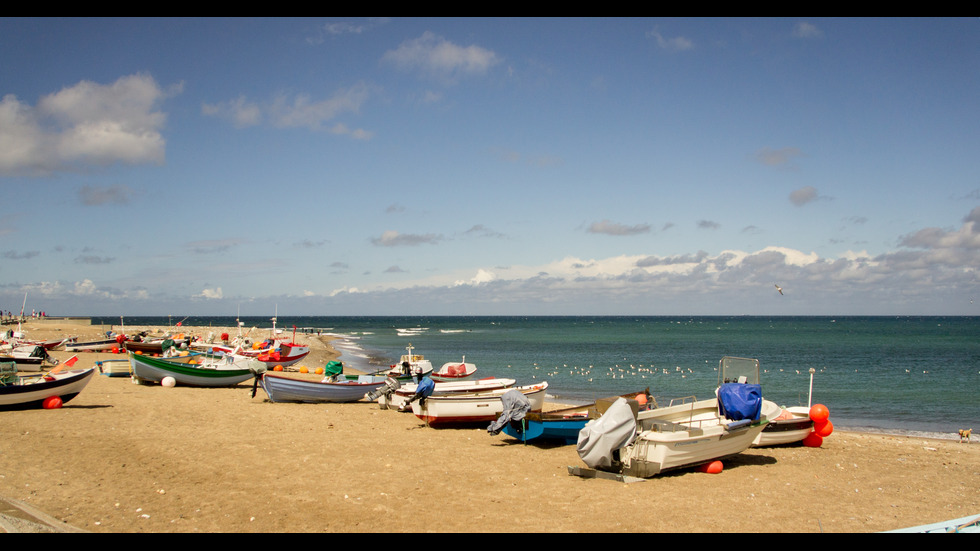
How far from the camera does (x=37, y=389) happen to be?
17.6 meters

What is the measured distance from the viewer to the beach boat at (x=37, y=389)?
17234 millimetres

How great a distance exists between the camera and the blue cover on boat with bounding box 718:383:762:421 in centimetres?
1411

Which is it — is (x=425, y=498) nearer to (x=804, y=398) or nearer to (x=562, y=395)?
(x=562, y=395)

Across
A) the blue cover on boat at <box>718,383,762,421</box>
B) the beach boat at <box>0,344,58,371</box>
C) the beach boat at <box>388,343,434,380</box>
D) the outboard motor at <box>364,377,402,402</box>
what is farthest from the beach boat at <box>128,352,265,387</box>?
the blue cover on boat at <box>718,383,762,421</box>

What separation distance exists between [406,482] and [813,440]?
453 inches

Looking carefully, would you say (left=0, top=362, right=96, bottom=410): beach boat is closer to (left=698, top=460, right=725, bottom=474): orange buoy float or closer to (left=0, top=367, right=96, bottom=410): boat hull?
(left=0, top=367, right=96, bottom=410): boat hull

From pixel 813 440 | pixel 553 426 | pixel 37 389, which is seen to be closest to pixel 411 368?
pixel 553 426

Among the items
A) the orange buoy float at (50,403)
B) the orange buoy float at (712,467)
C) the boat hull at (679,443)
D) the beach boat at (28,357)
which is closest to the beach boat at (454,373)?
the boat hull at (679,443)

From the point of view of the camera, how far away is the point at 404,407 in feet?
68.8

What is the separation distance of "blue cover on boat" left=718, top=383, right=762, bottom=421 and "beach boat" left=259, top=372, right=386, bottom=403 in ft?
43.0
